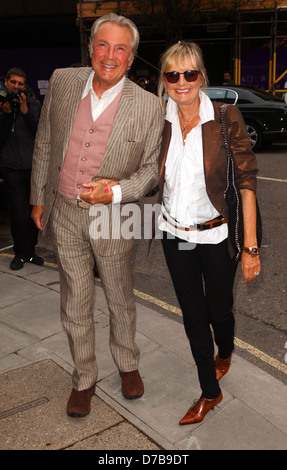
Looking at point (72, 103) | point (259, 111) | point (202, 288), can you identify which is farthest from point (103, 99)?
point (259, 111)

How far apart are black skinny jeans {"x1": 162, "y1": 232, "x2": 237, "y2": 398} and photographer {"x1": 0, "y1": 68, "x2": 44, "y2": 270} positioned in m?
2.93

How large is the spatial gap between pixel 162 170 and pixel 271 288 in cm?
255

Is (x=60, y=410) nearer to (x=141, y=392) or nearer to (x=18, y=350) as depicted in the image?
(x=141, y=392)

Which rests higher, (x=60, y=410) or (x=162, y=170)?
(x=162, y=170)

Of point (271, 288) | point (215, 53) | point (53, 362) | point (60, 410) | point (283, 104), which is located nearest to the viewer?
point (60, 410)

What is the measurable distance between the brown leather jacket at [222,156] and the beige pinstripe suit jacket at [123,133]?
1.03 feet

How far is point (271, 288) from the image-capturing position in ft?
15.8

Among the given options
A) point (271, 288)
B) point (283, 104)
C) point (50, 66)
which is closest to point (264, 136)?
point (283, 104)

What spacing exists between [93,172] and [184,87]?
24.8 inches

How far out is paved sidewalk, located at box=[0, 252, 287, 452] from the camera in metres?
2.63

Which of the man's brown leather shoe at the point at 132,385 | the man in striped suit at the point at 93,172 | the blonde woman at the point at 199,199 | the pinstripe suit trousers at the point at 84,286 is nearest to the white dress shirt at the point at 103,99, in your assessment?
the man in striped suit at the point at 93,172

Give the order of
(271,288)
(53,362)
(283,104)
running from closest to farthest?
(53,362)
(271,288)
(283,104)

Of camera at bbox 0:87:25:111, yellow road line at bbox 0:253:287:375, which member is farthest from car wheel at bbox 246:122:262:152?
yellow road line at bbox 0:253:287:375

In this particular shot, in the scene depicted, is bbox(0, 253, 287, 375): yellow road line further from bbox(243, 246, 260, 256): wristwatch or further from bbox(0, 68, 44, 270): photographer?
bbox(0, 68, 44, 270): photographer
